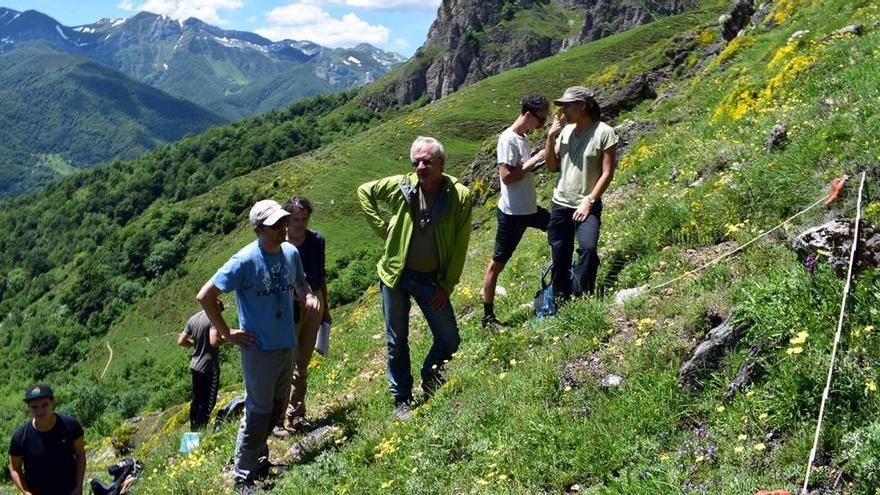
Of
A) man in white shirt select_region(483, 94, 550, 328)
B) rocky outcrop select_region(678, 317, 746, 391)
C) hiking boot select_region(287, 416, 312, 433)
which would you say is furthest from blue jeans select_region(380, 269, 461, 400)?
rocky outcrop select_region(678, 317, 746, 391)

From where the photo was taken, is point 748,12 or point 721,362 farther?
point 748,12

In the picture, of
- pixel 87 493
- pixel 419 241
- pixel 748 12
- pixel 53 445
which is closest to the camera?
pixel 419 241

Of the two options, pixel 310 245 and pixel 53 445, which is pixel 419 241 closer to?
pixel 310 245

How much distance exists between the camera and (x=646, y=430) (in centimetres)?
473

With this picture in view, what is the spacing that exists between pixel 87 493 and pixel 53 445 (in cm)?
537

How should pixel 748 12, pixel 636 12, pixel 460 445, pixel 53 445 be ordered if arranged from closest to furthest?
pixel 460 445, pixel 53 445, pixel 748 12, pixel 636 12

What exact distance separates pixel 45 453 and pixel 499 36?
18905cm

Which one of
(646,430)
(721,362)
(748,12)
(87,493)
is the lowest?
(87,493)

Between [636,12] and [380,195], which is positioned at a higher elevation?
[636,12]

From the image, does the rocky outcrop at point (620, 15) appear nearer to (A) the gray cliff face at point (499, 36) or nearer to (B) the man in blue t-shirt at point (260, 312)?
(A) the gray cliff face at point (499, 36)

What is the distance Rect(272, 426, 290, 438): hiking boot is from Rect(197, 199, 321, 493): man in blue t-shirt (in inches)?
50.7

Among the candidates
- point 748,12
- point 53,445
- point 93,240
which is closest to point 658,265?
point 53,445

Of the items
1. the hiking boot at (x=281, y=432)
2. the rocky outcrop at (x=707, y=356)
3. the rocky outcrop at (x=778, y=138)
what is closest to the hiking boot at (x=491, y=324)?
the hiking boot at (x=281, y=432)

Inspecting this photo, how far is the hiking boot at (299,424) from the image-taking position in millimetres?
8250
